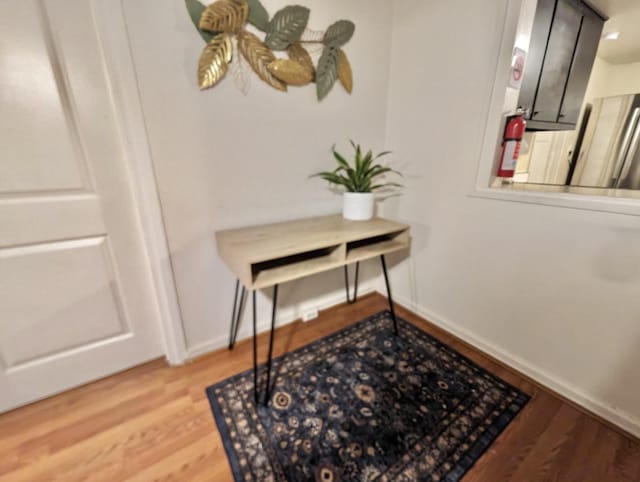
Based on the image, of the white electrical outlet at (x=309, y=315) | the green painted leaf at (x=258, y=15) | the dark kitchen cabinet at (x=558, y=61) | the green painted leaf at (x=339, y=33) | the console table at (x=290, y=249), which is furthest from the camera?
the white electrical outlet at (x=309, y=315)

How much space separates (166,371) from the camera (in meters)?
1.35

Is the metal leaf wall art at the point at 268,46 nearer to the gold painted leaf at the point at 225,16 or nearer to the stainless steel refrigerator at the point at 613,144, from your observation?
the gold painted leaf at the point at 225,16

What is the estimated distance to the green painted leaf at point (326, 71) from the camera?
1.37m

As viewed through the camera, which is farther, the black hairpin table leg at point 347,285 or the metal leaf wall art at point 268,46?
the black hairpin table leg at point 347,285

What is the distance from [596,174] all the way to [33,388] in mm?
4484

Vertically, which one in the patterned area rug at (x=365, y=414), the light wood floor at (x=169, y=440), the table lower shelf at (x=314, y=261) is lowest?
the light wood floor at (x=169, y=440)

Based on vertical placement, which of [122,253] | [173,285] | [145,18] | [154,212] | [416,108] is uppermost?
[145,18]

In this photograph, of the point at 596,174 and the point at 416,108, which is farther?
the point at 596,174

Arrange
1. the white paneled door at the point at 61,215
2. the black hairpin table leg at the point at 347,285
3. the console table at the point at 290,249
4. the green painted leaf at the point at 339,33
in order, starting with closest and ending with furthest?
the white paneled door at the point at 61,215
the console table at the point at 290,249
the green painted leaf at the point at 339,33
the black hairpin table leg at the point at 347,285

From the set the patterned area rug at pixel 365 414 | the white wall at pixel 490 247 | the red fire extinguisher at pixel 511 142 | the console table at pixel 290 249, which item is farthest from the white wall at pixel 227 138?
the red fire extinguisher at pixel 511 142

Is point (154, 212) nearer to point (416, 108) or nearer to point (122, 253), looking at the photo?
point (122, 253)

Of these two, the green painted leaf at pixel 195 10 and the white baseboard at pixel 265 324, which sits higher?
the green painted leaf at pixel 195 10

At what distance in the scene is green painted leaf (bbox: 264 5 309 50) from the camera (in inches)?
46.9

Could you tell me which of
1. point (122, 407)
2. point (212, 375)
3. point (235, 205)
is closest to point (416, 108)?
point (235, 205)
